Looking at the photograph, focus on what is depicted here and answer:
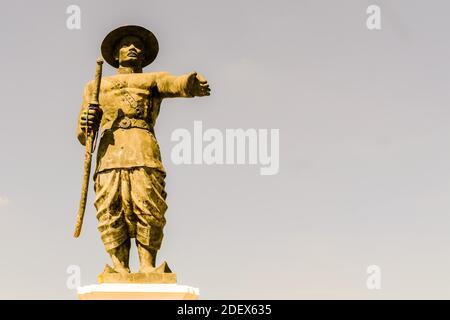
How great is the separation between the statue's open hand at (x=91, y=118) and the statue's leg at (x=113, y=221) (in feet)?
2.09

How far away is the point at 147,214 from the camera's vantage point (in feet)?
32.6

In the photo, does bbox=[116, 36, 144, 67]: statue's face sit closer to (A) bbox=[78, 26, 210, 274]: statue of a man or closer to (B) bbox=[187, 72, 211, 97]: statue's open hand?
(A) bbox=[78, 26, 210, 274]: statue of a man

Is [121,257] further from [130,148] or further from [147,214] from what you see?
[130,148]

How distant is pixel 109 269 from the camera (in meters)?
9.82

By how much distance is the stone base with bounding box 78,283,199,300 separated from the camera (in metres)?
9.51

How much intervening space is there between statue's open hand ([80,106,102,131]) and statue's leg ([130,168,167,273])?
31.6 inches

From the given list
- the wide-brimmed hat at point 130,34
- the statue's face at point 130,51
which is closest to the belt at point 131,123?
the statue's face at point 130,51

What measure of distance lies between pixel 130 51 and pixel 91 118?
3.89 feet
